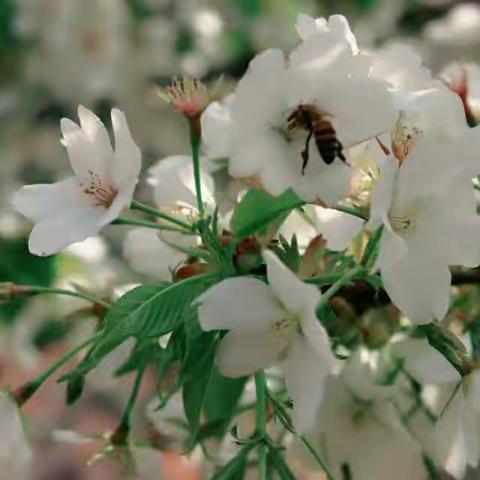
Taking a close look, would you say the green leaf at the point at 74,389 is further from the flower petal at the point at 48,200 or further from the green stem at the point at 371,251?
the green stem at the point at 371,251

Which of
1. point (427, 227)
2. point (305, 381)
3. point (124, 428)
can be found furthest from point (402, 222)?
point (124, 428)

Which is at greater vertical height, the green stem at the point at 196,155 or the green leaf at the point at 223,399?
the green stem at the point at 196,155

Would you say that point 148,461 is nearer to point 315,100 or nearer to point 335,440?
point 335,440

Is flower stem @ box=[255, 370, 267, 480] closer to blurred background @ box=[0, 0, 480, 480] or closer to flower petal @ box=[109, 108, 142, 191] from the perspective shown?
flower petal @ box=[109, 108, 142, 191]

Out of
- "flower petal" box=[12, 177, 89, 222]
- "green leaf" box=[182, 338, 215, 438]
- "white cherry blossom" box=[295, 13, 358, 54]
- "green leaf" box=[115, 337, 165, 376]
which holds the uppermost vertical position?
"white cherry blossom" box=[295, 13, 358, 54]

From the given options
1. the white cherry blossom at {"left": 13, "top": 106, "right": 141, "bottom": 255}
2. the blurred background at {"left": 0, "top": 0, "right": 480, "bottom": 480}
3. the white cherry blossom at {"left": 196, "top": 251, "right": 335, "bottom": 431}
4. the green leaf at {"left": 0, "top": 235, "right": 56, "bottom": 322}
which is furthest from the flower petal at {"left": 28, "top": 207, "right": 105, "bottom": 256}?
the blurred background at {"left": 0, "top": 0, "right": 480, "bottom": 480}

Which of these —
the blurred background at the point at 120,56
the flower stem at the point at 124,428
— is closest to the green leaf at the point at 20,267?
the blurred background at the point at 120,56
